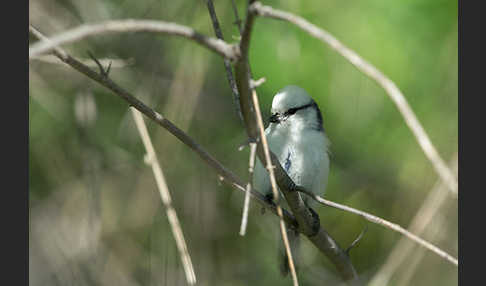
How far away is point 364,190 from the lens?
3.71 meters

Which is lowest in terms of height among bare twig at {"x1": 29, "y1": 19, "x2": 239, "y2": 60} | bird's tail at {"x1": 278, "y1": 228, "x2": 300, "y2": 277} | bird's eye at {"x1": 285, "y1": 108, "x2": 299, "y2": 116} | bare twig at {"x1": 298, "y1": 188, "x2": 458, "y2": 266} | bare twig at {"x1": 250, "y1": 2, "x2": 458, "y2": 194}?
bird's tail at {"x1": 278, "y1": 228, "x2": 300, "y2": 277}

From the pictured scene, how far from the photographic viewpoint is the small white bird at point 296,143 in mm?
2832

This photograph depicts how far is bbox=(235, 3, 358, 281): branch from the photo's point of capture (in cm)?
131

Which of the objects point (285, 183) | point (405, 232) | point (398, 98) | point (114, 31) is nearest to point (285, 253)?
point (285, 183)

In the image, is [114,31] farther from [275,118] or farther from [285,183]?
[275,118]

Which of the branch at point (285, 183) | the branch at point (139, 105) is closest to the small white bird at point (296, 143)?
the branch at point (285, 183)

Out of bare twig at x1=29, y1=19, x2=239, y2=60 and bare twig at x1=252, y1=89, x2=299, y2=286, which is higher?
bare twig at x1=29, y1=19, x2=239, y2=60

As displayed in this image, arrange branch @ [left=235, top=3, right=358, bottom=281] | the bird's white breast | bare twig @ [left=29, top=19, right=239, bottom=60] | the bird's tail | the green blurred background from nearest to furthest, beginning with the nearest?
bare twig @ [left=29, top=19, right=239, bottom=60] → branch @ [left=235, top=3, right=358, bottom=281] → the bird's white breast → the bird's tail → the green blurred background

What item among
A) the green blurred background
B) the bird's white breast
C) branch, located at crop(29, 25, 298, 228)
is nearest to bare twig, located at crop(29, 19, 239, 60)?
branch, located at crop(29, 25, 298, 228)

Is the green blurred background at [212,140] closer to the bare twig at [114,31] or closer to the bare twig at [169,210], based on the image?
the bare twig at [169,210]

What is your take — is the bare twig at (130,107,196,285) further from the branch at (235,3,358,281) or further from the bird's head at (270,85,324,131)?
the bird's head at (270,85,324,131)

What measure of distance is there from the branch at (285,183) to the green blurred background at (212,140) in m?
0.63

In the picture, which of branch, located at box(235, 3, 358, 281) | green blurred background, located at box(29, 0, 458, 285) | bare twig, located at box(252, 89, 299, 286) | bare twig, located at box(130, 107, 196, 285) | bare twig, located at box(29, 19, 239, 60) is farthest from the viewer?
green blurred background, located at box(29, 0, 458, 285)

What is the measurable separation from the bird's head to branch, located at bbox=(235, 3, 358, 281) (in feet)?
2.30
